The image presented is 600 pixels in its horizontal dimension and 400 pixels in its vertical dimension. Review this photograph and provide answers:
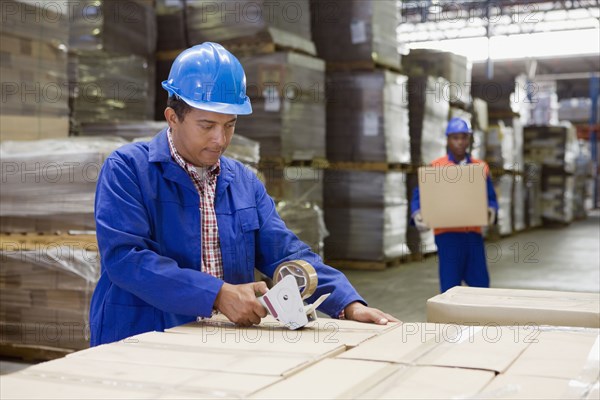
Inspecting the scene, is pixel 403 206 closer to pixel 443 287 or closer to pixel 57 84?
pixel 443 287

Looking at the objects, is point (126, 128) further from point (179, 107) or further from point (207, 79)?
point (207, 79)

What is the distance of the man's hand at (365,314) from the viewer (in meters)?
1.98

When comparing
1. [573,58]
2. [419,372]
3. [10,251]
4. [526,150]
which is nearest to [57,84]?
[10,251]

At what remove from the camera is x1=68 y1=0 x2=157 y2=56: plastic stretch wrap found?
20.1 ft

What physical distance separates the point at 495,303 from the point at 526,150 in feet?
47.2

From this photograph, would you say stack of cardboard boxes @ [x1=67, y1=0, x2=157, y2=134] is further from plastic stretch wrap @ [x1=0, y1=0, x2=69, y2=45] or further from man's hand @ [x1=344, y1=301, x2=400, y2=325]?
man's hand @ [x1=344, y1=301, x2=400, y2=325]

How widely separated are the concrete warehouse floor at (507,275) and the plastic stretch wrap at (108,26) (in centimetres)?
280

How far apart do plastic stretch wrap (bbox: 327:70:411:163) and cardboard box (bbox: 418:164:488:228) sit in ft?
9.04

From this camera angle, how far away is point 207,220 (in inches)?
83.3

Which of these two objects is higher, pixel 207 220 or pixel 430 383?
pixel 207 220

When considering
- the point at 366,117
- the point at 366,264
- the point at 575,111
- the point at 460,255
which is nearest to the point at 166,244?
the point at 460,255

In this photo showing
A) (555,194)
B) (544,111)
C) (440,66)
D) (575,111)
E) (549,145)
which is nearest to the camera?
(440,66)

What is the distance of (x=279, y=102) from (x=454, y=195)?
7.28 ft

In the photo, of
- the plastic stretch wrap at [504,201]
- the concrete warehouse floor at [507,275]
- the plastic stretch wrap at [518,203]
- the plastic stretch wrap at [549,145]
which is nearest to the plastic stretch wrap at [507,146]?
the plastic stretch wrap at [504,201]
